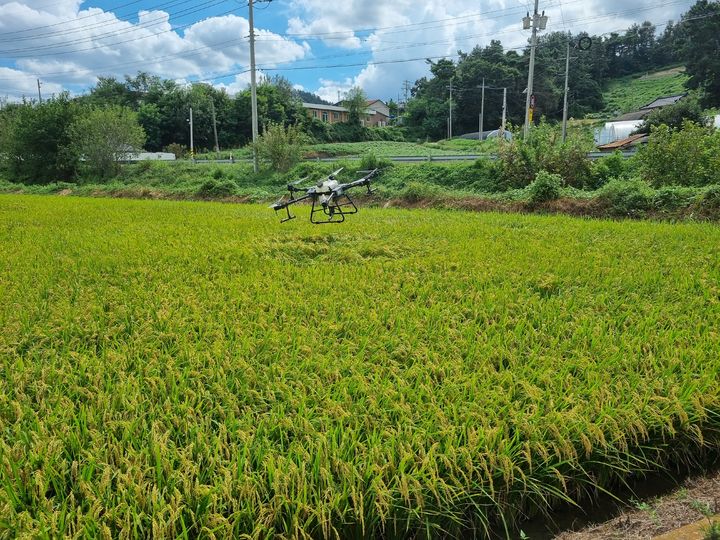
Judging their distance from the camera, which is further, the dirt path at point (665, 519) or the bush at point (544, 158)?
the bush at point (544, 158)

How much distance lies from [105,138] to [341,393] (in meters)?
25.3

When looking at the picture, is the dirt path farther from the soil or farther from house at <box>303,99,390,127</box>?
house at <box>303,99,390,127</box>

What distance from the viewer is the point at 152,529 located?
1426mm

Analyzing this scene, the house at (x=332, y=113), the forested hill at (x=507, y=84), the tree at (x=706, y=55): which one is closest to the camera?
the tree at (x=706, y=55)

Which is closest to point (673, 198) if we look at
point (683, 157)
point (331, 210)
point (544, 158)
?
point (683, 157)

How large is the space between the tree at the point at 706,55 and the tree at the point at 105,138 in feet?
135

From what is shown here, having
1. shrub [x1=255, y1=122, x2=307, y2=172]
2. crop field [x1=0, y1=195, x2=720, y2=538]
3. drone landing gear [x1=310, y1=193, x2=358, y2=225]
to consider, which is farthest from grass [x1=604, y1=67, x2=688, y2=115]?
crop field [x1=0, y1=195, x2=720, y2=538]

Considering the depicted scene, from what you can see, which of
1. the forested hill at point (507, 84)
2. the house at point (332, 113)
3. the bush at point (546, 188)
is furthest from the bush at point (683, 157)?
the house at point (332, 113)

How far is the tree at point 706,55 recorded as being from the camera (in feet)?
120

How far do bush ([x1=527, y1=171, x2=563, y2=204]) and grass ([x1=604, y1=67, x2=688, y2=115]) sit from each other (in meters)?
46.9

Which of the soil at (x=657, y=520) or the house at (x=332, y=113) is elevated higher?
the house at (x=332, y=113)

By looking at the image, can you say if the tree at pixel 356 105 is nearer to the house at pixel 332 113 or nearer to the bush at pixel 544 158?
the house at pixel 332 113

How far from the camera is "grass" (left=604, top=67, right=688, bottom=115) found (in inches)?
2021

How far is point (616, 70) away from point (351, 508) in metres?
79.8
